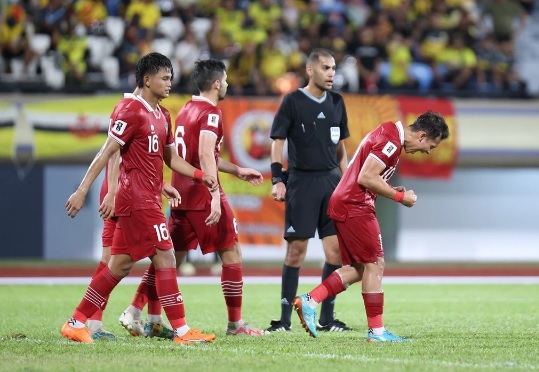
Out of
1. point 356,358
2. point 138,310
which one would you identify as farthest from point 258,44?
point 356,358

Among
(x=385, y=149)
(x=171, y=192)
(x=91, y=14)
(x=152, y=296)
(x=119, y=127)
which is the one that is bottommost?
(x=152, y=296)

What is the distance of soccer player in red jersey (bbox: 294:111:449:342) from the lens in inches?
309

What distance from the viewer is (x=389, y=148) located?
7.85m

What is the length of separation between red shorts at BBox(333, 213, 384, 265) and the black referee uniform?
42.9 inches

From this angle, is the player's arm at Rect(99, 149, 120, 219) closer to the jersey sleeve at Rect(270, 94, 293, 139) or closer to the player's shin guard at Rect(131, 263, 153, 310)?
the player's shin guard at Rect(131, 263, 153, 310)

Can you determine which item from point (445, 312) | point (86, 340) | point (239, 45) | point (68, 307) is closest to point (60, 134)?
point (239, 45)

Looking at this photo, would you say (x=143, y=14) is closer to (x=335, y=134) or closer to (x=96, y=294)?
(x=335, y=134)

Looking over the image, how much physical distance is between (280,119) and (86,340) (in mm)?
2807

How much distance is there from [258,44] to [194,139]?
10.9m

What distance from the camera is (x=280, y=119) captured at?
367 inches

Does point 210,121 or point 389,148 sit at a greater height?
point 210,121

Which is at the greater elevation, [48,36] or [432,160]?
[48,36]

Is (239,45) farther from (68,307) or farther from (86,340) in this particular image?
(86,340)

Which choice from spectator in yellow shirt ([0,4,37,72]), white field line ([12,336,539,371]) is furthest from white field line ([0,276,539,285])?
white field line ([12,336,539,371])
